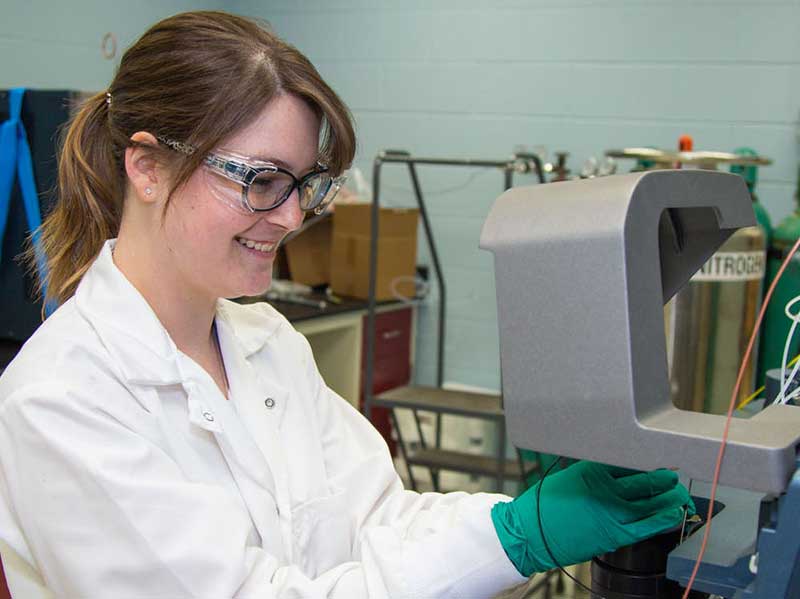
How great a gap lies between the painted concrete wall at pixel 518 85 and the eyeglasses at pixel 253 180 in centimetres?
208

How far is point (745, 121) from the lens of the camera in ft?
9.74

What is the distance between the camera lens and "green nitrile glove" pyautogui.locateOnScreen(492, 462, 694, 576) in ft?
2.78

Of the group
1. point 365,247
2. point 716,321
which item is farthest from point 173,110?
point 365,247

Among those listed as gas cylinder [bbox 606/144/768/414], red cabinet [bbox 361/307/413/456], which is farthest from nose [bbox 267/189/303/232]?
red cabinet [bbox 361/307/413/456]

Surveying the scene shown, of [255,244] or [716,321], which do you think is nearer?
[255,244]

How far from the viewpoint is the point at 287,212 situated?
111 cm

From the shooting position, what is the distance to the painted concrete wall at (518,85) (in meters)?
2.95

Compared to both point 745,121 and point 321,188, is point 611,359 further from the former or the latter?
point 745,121

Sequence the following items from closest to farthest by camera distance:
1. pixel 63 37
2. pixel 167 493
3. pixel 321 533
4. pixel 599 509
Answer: pixel 599 509 → pixel 167 493 → pixel 321 533 → pixel 63 37

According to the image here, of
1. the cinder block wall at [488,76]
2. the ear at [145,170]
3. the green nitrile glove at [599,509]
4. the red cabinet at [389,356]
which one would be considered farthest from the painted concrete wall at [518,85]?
the green nitrile glove at [599,509]

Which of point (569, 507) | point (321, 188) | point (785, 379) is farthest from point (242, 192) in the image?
point (785, 379)

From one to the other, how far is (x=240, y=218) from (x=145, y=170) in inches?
5.6

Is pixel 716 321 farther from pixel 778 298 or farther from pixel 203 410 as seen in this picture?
pixel 203 410

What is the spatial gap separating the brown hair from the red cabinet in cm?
200
